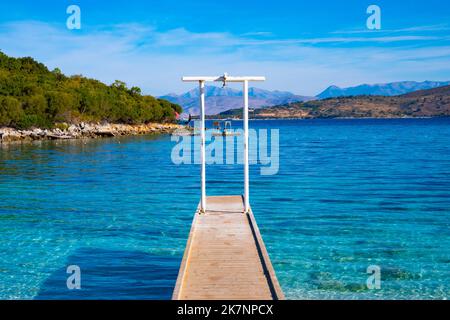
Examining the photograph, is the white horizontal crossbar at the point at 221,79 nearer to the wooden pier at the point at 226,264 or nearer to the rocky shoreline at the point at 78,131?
the wooden pier at the point at 226,264

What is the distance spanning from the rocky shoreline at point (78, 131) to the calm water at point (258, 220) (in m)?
52.0

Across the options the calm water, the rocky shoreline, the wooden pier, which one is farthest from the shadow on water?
the rocky shoreline

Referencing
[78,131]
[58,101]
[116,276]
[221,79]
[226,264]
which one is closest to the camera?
[226,264]

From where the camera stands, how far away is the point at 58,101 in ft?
330

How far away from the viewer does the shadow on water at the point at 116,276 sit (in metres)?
13.8

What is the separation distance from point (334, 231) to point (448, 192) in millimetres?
12290

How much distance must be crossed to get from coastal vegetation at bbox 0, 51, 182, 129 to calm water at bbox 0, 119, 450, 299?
5642 centimetres

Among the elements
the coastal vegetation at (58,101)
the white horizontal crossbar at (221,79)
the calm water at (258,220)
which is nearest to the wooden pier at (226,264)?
the calm water at (258,220)

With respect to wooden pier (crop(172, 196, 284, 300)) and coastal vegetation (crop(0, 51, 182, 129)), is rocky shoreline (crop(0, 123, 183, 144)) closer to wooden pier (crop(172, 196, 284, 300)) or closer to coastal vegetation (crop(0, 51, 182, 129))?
coastal vegetation (crop(0, 51, 182, 129))

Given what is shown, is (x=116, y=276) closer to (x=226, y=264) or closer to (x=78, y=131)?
(x=226, y=264)

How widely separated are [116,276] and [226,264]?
4.67 meters

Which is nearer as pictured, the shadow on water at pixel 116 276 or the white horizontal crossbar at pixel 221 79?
the shadow on water at pixel 116 276

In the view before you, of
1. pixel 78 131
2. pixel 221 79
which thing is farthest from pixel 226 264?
pixel 78 131
